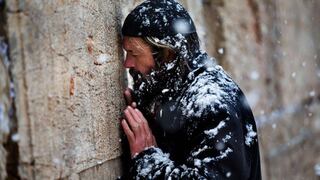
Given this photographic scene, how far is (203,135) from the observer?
245 centimetres

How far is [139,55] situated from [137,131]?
1.14 ft

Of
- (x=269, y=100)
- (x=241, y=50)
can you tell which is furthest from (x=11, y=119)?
(x=269, y=100)

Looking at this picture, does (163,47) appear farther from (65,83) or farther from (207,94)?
(65,83)

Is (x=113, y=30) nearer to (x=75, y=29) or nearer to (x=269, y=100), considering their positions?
(x=75, y=29)

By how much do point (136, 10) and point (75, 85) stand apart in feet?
1.59

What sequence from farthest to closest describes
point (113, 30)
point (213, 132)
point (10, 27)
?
1. point (113, 30)
2. point (213, 132)
3. point (10, 27)

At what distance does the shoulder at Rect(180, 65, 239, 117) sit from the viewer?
8.20ft

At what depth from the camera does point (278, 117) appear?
5992 millimetres

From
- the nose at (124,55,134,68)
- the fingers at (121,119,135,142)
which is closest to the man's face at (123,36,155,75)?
the nose at (124,55,134,68)

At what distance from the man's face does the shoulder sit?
0.20 metres

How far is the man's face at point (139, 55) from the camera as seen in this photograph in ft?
8.66

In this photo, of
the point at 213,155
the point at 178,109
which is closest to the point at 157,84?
the point at 178,109

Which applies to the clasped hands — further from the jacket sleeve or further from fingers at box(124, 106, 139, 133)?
the jacket sleeve

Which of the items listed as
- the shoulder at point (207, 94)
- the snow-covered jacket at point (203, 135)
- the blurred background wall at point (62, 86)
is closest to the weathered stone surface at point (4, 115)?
the blurred background wall at point (62, 86)
